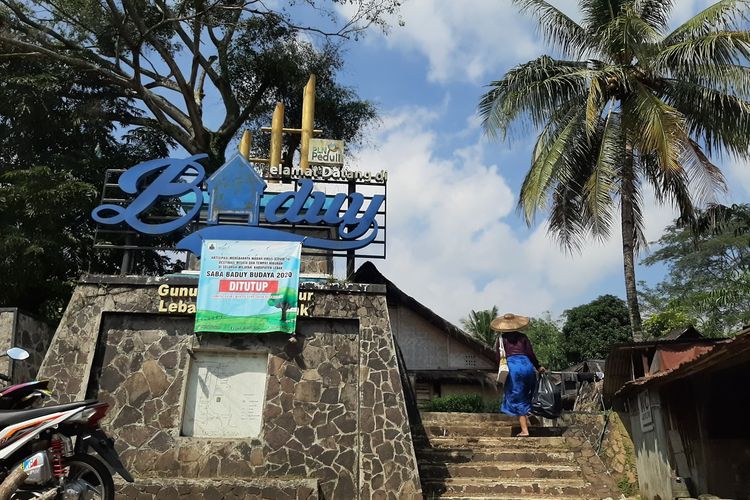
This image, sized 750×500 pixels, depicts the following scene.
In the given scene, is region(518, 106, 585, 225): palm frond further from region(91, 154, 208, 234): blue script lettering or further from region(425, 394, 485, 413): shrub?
region(91, 154, 208, 234): blue script lettering

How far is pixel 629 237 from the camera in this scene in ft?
49.9

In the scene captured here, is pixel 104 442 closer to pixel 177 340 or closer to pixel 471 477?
pixel 177 340

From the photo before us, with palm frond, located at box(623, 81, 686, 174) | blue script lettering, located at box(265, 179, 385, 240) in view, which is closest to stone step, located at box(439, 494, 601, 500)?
blue script lettering, located at box(265, 179, 385, 240)

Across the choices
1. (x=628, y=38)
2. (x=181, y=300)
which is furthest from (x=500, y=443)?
(x=628, y=38)

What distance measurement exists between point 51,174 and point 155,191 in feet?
16.6

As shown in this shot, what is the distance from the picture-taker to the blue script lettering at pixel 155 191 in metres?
11.8

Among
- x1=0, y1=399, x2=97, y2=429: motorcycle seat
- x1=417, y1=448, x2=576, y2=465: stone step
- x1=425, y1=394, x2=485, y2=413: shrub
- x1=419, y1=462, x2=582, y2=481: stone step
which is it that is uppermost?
x1=425, y1=394, x2=485, y2=413: shrub

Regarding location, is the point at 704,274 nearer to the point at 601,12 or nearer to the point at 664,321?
the point at 664,321

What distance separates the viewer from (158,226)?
11727 mm

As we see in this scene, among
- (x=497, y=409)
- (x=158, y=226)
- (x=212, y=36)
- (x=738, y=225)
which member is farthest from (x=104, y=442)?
(x=738, y=225)

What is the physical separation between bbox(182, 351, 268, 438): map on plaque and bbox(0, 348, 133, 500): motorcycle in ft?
14.1

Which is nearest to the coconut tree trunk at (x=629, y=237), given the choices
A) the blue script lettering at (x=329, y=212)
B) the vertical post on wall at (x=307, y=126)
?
the blue script lettering at (x=329, y=212)

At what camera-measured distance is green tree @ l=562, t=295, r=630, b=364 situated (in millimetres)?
33844

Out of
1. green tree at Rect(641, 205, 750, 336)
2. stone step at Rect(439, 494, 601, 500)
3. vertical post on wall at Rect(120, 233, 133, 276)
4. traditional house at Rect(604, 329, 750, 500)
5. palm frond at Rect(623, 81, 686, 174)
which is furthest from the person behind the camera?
green tree at Rect(641, 205, 750, 336)
